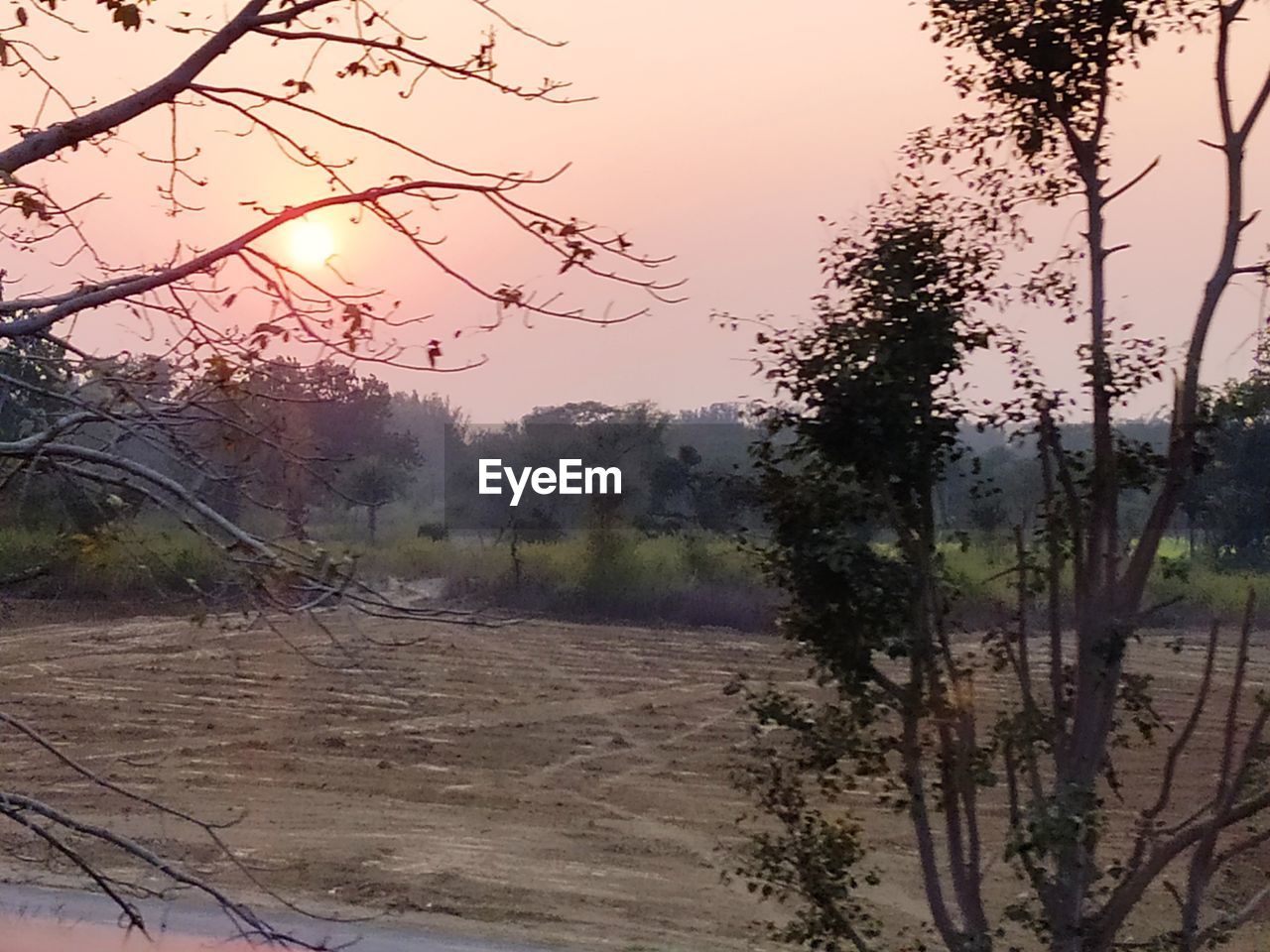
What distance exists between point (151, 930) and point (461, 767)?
336 inches

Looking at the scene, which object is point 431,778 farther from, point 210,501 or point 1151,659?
point 210,501

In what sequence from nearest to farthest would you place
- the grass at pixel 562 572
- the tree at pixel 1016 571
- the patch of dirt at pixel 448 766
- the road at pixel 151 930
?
the grass at pixel 562 572
the tree at pixel 1016 571
the road at pixel 151 930
the patch of dirt at pixel 448 766

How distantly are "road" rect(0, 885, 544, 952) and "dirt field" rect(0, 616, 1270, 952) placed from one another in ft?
1.82

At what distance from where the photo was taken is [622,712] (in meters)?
22.7

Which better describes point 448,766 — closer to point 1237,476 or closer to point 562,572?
point 562,572

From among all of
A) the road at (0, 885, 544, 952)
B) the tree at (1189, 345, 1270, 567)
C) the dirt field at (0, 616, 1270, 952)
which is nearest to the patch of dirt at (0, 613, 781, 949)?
the dirt field at (0, 616, 1270, 952)

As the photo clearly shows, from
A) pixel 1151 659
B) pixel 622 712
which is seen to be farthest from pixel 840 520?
pixel 622 712

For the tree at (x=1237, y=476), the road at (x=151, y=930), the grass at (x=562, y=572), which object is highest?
the tree at (x=1237, y=476)

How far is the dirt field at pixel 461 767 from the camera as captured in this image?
13633 millimetres

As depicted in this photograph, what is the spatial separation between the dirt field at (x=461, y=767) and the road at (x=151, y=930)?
0.55 meters

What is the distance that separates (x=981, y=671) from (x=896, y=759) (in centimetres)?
61

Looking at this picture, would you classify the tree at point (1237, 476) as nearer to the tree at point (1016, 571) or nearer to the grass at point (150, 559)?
the tree at point (1016, 571)

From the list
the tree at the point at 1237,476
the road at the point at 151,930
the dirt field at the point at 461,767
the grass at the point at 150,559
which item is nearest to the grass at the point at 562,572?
the grass at the point at 150,559

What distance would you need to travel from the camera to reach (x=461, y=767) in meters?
19.6
